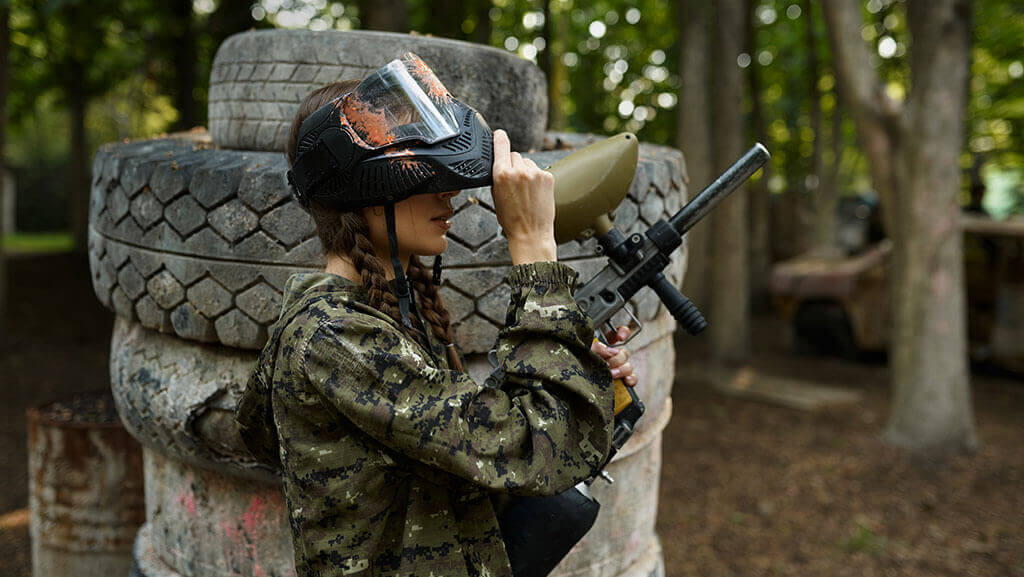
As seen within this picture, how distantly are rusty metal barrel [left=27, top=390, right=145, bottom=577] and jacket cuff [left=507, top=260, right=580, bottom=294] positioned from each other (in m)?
1.87

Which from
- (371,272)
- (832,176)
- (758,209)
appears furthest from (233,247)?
(832,176)

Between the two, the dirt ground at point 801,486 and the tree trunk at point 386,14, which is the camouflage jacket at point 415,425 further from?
the tree trunk at point 386,14

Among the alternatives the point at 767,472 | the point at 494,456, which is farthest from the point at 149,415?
the point at 767,472

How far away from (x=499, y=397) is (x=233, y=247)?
875mm

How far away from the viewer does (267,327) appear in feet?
6.07

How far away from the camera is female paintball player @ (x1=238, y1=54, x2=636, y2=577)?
1261 millimetres

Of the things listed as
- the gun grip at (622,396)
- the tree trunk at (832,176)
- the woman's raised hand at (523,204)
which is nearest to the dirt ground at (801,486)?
the gun grip at (622,396)

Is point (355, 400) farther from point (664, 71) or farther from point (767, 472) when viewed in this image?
point (664, 71)

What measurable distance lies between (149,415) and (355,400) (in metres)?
1.03

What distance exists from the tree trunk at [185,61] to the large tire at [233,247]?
6.96 m

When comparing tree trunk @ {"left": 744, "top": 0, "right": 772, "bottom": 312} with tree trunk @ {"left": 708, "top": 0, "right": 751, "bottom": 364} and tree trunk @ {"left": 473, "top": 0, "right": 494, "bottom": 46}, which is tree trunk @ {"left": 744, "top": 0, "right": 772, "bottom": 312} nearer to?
tree trunk @ {"left": 708, "top": 0, "right": 751, "bottom": 364}

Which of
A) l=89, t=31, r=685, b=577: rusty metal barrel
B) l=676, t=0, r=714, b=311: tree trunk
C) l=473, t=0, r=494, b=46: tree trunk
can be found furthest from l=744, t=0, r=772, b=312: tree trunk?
l=89, t=31, r=685, b=577: rusty metal barrel

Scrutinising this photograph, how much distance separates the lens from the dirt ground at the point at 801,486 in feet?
13.5

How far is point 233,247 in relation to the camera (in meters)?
1.86
